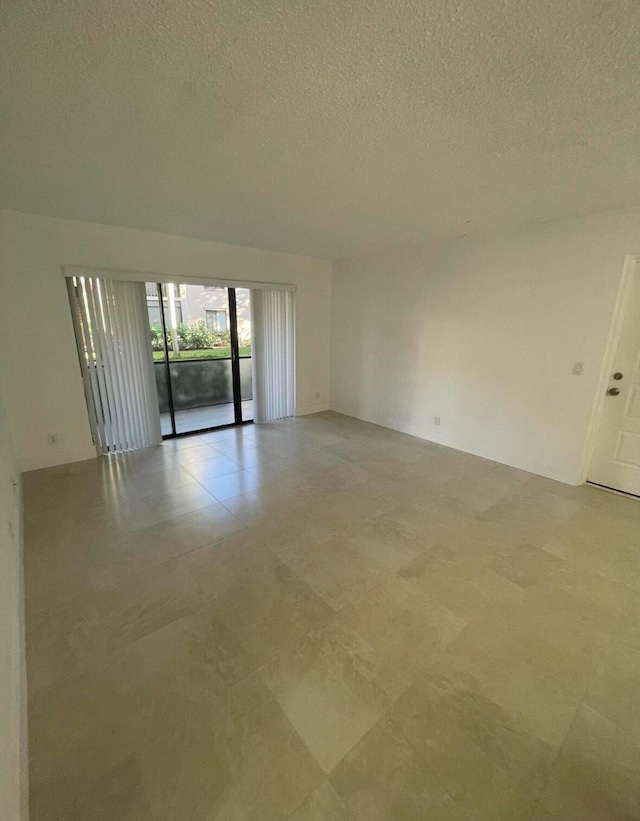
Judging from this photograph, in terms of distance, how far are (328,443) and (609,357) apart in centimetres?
288

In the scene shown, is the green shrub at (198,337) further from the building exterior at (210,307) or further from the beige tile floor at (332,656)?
the beige tile floor at (332,656)

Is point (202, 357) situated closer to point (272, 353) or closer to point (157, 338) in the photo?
point (157, 338)

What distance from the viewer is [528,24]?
3.43 ft

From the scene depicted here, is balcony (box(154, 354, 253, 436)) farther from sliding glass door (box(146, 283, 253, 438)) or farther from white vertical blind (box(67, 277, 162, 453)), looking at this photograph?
white vertical blind (box(67, 277, 162, 453))

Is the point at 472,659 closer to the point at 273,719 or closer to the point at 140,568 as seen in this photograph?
the point at 273,719

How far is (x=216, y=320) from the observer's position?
17.7 feet

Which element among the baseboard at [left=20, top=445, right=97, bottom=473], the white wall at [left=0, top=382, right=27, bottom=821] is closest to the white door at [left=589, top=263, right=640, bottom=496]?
the white wall at [left=0, top=382, right=27, bottom=821]

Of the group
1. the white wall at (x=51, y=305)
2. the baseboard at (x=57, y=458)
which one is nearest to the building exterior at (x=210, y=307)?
the white wall at (x=51, y=305)

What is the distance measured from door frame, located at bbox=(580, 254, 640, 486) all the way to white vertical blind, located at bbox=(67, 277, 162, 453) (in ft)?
14.7

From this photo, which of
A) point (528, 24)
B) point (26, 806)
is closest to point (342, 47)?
point (528, 24)

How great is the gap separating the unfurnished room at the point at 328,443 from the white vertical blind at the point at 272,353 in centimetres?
46

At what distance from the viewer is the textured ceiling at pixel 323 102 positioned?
1046 mm

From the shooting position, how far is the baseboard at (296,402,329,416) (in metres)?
5.41

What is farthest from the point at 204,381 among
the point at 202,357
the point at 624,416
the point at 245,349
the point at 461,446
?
the point at 624,416
